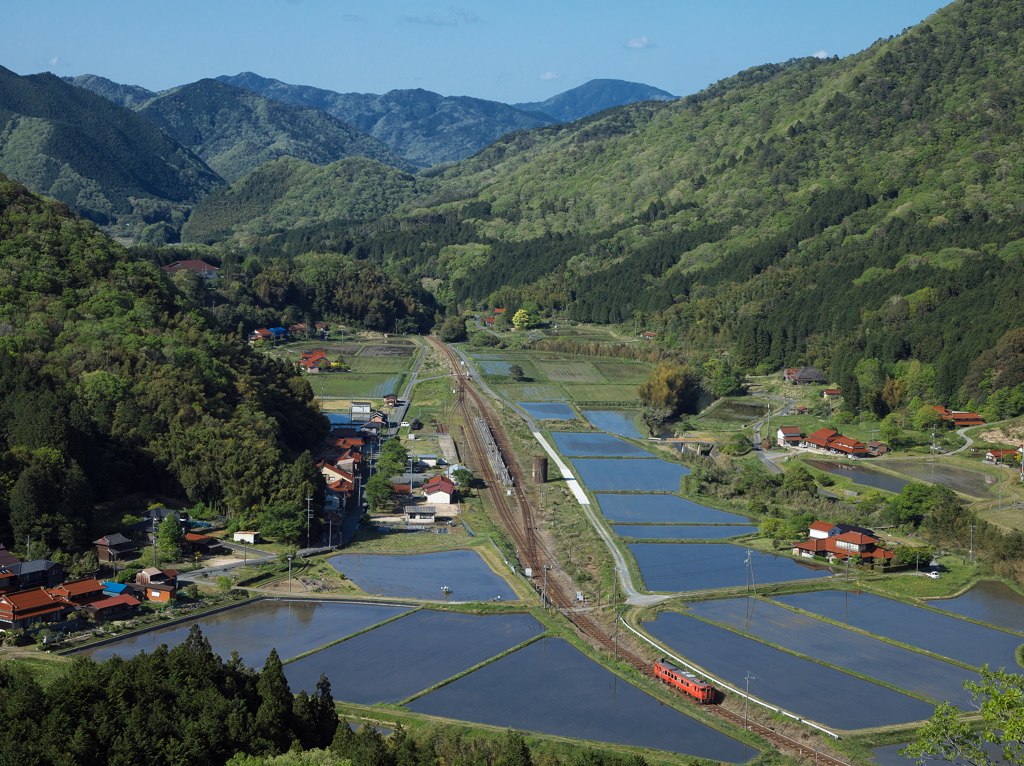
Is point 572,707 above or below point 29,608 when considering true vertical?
below

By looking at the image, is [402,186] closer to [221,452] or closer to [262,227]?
[262,227]

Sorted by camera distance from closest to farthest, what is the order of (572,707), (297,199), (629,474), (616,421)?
(572,707) → (629,474) → (616,421) → (297,199)

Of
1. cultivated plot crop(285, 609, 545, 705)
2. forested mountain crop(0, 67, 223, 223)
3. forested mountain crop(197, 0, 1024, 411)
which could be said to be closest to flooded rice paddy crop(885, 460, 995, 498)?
forested mountain crop(197, 0, 1024, 411)

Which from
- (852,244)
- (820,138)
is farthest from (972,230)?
(820,138)

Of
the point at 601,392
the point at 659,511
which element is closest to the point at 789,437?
the point at 659,511

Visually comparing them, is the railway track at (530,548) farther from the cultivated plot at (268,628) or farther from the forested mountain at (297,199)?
the forested mountain at (297,199)

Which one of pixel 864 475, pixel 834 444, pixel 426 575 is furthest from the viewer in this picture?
pixel 834 444

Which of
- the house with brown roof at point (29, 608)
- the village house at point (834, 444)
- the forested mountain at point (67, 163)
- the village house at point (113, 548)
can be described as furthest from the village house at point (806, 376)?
the forested mountain at point (67, 163)

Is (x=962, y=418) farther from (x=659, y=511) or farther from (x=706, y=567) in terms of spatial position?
(x=706, y=567)

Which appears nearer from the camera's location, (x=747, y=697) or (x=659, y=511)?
(x=747, y=697)
